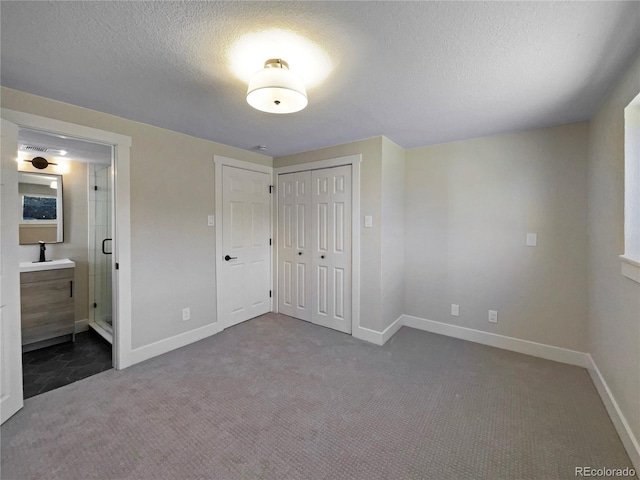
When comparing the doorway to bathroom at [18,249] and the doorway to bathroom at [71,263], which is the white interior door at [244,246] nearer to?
the doorway to bathroom at [18,249]

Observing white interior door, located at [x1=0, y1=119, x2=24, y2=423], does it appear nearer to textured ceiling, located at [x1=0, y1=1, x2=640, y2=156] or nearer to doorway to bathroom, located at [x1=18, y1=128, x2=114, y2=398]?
doorway to bathroom, located at [x1=18, y1=128, x2=114, y2=398]

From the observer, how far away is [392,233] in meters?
3.25

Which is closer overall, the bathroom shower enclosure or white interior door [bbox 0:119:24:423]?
white interior door [bbox 0:119:24:423]

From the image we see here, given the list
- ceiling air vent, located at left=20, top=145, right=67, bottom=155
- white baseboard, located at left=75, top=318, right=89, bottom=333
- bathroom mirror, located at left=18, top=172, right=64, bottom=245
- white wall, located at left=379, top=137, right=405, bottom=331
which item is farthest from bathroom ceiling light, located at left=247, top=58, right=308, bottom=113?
white baseboard, located at left=75, top=318, right=89, bottom=333

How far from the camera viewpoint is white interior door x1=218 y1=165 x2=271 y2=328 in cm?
341

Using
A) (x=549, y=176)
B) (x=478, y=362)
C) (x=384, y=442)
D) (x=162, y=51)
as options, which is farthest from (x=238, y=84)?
(x=478, y=362)

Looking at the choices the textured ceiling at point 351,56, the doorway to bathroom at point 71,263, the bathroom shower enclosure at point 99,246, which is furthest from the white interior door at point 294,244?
the bathroom shower enclosure at point 99,246

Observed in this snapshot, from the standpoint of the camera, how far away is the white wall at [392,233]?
120 inches

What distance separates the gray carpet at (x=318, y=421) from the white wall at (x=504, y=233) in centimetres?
50

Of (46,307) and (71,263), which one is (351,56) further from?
(46,307)

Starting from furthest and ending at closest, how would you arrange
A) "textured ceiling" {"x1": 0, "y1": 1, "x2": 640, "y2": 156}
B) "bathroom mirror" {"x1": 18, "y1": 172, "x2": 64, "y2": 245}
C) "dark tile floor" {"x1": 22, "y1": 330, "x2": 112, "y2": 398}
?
1. "bathroom mirror" {"x1": 18, "y1": 172, "x2": 64, "y2": 245}
2. "dark tile floor" {"x1": 22, "y1": 330, "x2": 112, "y2": 398}
3. "textured ceiling" {"x1": 0, "y1": 1, "x2": 640, "y2": 156}

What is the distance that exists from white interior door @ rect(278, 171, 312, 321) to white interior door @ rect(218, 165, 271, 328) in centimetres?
22

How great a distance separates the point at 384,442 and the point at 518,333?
2.07 metres

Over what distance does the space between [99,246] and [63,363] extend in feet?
4.97
